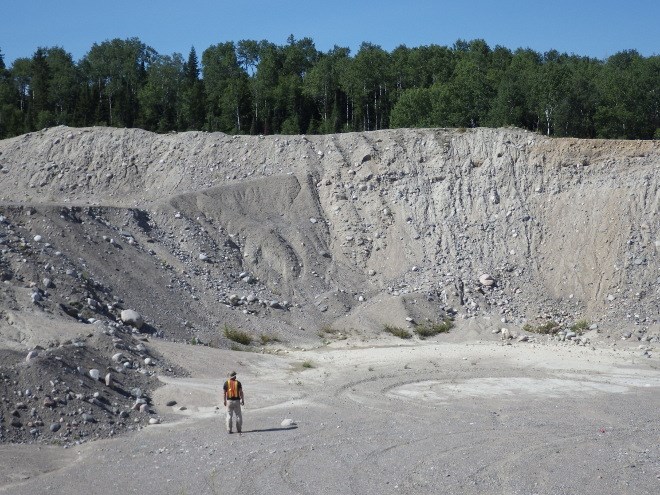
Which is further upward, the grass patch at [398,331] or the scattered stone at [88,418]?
the grass patch at [398,331]

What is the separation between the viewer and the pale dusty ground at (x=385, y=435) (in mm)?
16031

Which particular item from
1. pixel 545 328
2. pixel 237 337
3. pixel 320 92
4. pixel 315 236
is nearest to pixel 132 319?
pixel 237 337

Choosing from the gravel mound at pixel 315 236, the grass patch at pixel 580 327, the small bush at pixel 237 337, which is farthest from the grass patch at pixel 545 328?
the small bush at pixel 237 337

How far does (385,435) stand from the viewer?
19078 millimetres

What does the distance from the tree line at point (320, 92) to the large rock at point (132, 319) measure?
89.9 ft

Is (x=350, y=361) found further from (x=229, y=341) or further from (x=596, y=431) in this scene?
(x=596, y=431)

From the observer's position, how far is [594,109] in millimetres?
50906

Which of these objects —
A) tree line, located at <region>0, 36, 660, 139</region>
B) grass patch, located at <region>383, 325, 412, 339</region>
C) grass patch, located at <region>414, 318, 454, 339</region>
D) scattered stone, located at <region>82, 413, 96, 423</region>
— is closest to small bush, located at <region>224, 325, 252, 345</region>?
grass patch, located at <region>383, 325, 412, 339</region>

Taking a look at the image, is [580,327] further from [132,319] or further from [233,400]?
[233,400]

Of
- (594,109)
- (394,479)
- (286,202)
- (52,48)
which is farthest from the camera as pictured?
(52,48)

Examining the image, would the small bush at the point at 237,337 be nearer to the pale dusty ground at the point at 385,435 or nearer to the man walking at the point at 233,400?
the pale dusty ground at the point at 385,435

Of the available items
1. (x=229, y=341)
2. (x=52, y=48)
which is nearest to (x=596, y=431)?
(x=229, y=341)

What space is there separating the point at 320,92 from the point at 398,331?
31.7m

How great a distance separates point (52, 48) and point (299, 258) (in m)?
45.7
